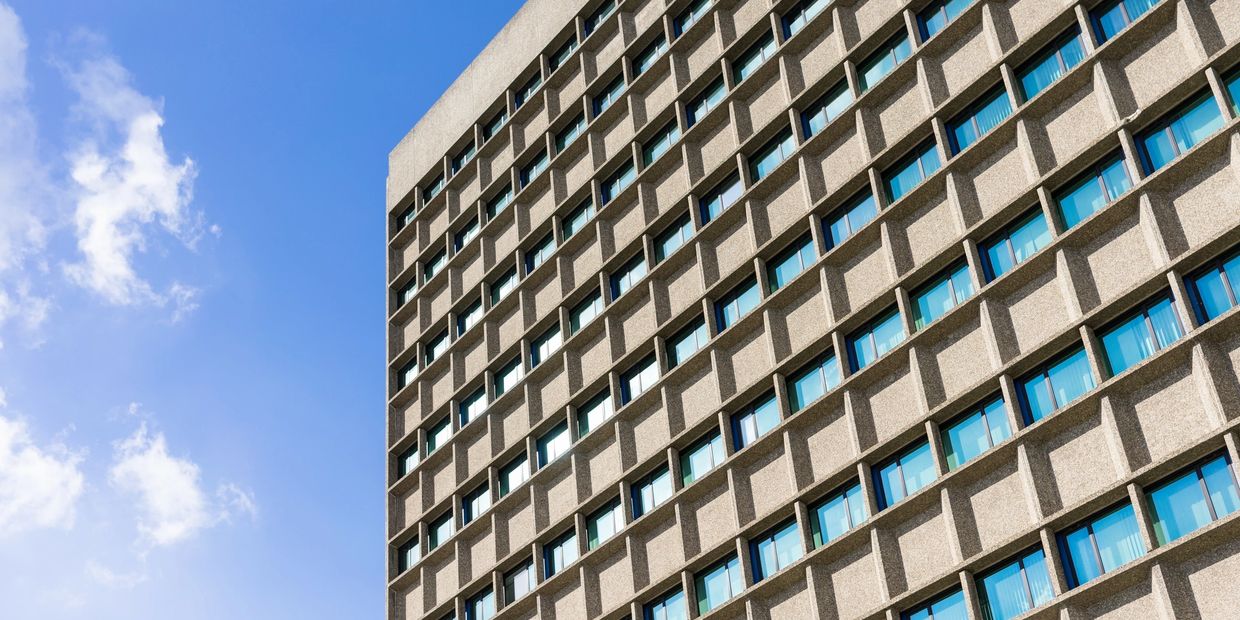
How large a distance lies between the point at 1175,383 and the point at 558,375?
791 inches

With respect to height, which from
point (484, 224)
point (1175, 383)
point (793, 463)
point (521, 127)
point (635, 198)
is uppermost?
point (521, 127)

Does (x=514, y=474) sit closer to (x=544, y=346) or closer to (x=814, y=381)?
(x=544, y=346)

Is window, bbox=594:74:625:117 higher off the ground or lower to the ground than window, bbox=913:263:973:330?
higher

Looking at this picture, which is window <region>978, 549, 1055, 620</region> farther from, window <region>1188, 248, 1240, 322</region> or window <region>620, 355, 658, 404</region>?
window <region>620, 355, 658, 404</region>

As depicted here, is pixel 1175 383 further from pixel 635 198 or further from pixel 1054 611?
pixel 635 198

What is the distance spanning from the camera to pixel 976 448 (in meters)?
30.0

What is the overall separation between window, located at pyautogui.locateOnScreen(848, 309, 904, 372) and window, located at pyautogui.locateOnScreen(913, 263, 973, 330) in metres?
0.56

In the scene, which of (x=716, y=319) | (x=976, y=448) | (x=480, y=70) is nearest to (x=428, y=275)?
(x=480, y=70)

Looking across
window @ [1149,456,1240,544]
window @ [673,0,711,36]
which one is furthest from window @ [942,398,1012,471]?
window @ [673,0,711,36]

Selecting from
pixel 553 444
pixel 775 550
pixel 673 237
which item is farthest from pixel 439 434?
pixel 775 550

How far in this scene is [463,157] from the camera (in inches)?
2099

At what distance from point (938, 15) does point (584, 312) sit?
13.7 meters

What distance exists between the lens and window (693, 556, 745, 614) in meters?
33.8

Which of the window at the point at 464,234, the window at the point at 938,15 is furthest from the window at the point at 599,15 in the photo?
the window at the point at 938,15
